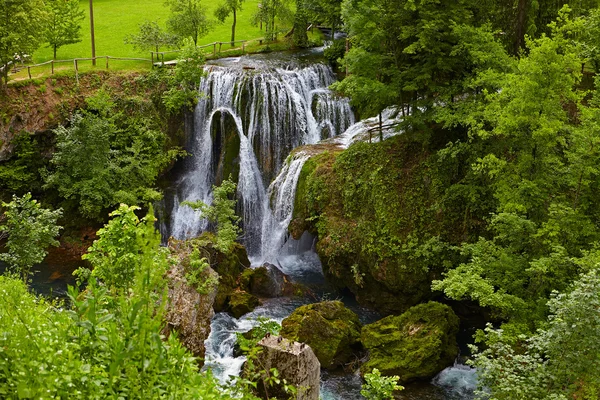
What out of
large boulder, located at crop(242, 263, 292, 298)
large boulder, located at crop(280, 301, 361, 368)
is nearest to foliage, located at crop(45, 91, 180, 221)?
large boulder, located at crop(242, 263, 292, 298)

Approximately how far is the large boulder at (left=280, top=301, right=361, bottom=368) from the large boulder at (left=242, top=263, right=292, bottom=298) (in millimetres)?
3276

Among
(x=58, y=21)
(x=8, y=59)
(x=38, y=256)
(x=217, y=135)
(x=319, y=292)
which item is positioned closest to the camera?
(x=38, y=256)

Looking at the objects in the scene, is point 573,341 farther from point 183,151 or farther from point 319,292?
point 183,151

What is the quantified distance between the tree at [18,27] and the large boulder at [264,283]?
46.5ft

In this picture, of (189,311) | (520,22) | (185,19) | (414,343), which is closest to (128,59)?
(185,19)

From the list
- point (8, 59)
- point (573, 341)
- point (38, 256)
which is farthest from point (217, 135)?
point (573, 341)

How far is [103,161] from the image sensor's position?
23125 mm

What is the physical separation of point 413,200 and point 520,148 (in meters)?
4.53

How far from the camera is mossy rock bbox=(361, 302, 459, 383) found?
14102 millimetres

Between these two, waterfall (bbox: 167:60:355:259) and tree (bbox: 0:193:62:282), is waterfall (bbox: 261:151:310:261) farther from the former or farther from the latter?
tree (bbox: 0:193:62:282)

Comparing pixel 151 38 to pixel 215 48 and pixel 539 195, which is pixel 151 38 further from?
pixel 539 195

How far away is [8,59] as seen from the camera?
22812 millimetres

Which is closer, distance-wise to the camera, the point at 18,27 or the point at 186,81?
the point at 18,27

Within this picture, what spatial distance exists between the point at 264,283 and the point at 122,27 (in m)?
26.9
